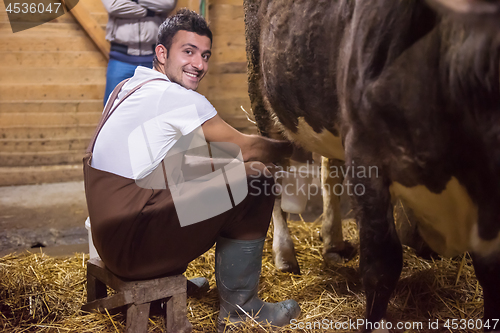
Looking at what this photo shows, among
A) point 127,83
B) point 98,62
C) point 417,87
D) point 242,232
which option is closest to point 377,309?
point 242,232

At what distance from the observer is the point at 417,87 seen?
1.22 meters

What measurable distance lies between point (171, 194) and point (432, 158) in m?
0.88

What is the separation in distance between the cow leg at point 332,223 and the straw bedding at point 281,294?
84 mm

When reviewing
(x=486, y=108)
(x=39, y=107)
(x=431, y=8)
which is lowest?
(x=39, y=107)

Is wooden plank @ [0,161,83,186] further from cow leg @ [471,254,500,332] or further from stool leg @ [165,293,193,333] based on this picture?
cow leg @ [471,254,500,332]

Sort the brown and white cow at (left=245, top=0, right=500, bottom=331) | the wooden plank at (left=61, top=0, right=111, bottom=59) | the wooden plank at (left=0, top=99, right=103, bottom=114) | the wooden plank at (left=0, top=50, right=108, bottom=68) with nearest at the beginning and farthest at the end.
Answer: the brown and white cow at (left=245, top=0, right=500, bottom=331), the wooden plank at (left=61, top=0, right=111, bottom=59), the wooden plank at (left=0, top=50, right=108, bottom=68), the wooden plank at (left=0, top=99, right=103, bottom=114)

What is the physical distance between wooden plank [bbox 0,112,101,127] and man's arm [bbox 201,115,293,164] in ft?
9.22

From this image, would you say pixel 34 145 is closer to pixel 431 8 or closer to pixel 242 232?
pixel 242 232

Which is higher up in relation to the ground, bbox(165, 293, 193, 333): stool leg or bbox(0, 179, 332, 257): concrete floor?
bbox(165, 293, 193, 333): stool leg

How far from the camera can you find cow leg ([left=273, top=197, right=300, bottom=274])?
8.14 feet

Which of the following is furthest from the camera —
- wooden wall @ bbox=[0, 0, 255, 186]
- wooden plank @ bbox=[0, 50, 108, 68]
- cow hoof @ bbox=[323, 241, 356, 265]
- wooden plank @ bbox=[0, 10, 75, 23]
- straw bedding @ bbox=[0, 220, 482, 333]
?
wooden plank @ bbox=[0, 50, 108, 68]

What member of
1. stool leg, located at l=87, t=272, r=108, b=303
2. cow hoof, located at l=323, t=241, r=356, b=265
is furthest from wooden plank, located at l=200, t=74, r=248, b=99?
stool leg, located at l=87, t=272, r=108, b=303

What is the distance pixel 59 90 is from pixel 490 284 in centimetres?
387

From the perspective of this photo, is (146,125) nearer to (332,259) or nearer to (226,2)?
(332,259)
